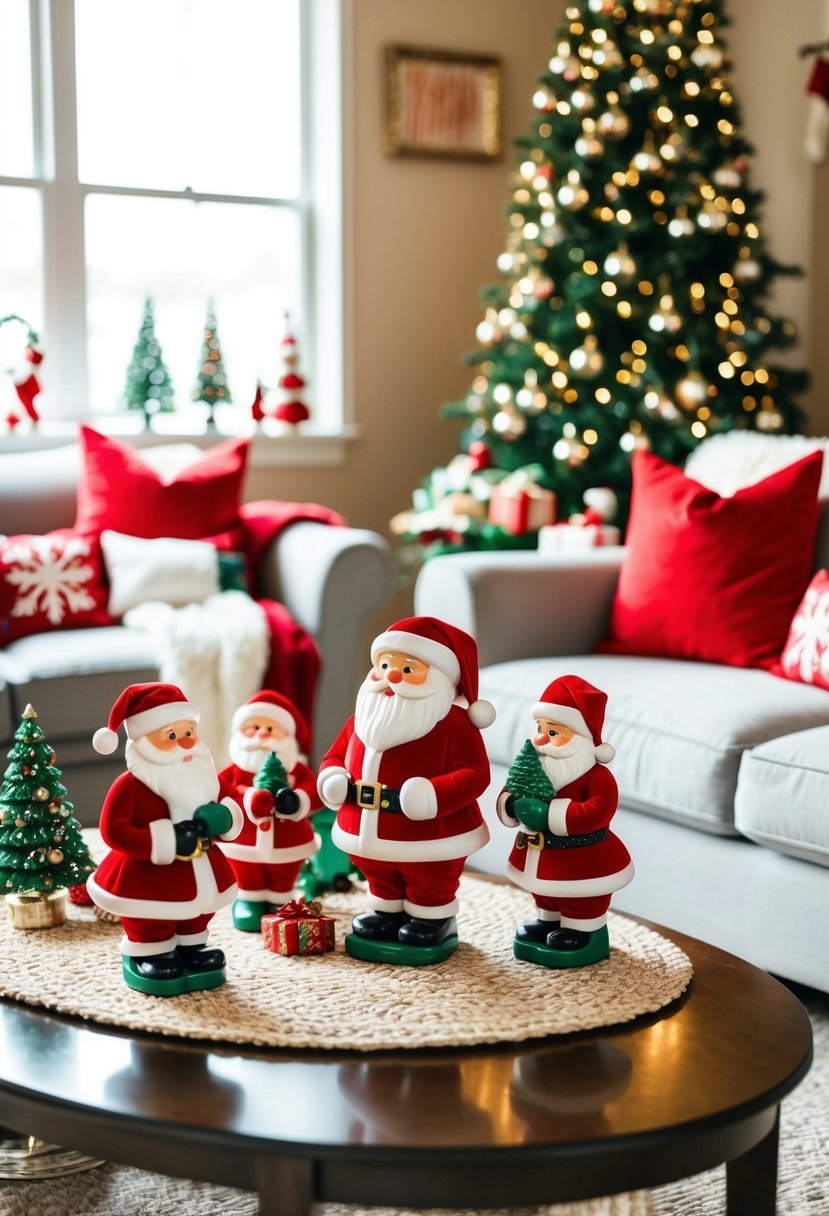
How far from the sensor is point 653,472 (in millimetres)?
2947

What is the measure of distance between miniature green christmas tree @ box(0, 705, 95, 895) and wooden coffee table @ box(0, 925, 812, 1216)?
1.00 ft

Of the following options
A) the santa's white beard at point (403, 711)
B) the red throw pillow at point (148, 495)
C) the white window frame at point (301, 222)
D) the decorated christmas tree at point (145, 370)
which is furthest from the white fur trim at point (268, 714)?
the decorated christmas tree at point (145, 370)

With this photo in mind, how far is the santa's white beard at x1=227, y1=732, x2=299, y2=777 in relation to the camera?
65.1 inches

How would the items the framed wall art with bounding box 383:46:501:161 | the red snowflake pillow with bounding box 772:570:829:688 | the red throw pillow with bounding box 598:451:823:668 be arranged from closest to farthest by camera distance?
the red snowflake pillow with bounding box 772:570:829:688
the red throw pillow with bounding box 598:451:823:668
the framed wall art with bounding box 383:46:501:161

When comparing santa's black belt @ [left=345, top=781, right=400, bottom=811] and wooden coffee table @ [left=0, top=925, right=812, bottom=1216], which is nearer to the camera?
wooden coffee table @ [left=0, top=925, right=812, bottom=1216]

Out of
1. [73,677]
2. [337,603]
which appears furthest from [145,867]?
[337,603]

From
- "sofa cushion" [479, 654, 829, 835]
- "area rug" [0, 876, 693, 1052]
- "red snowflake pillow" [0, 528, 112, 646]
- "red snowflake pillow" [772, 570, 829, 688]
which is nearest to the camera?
"area rug" [0, 876, 693, 1052]

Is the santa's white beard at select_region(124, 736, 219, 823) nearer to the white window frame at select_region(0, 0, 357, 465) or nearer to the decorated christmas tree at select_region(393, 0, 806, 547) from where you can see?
the decorated christmas tree at select_region(393, 0, 806, 547)

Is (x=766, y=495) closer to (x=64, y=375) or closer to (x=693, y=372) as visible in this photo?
(x=693, y=372)

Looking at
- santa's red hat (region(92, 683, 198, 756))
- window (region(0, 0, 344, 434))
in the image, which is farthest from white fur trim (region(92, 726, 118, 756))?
window (region(0, 0, 344, 434))

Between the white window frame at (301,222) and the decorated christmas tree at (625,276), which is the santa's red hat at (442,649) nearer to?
the decorated christmas tree at (625,276)

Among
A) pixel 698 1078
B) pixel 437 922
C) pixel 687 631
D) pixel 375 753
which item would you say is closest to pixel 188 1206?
pixel 437 922

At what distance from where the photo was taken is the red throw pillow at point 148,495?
3383 mm

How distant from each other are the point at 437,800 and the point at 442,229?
3.43 metres
